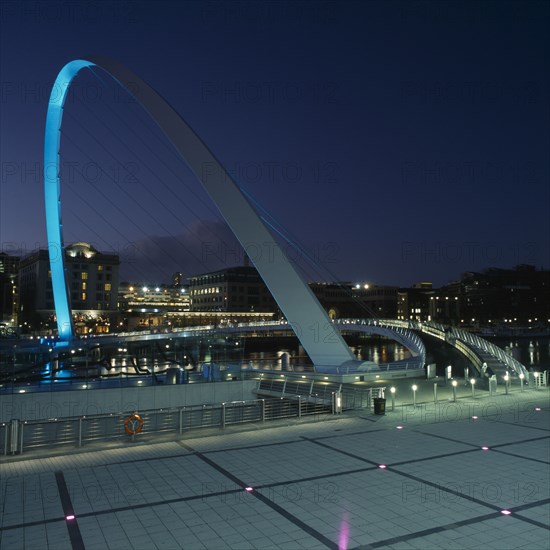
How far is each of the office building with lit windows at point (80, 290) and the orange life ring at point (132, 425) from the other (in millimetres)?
81374

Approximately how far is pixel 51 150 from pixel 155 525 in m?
45.5

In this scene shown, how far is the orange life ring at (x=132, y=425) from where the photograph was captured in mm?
12344

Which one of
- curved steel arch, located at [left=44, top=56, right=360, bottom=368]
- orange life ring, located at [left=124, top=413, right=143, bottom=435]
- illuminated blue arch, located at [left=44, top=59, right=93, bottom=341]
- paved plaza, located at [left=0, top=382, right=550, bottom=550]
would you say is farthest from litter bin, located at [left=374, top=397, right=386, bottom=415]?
illuminated blue arch, located at [left=44, top=59, right=93, bottom=341]

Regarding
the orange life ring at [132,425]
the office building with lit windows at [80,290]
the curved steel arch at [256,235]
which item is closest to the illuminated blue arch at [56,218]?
the curved steel arch at [256,235]

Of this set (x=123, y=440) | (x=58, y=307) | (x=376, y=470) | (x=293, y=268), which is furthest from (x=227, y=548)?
(x=58, y=307)

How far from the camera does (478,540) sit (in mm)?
6887

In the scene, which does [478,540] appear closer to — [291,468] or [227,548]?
[227,548]

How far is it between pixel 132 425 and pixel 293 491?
4.96 m

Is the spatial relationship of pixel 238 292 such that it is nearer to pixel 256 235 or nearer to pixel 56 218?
pixel 56 218

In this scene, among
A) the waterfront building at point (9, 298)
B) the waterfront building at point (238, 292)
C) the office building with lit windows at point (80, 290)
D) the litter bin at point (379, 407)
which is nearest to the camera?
the litter bin at point (379, 407)

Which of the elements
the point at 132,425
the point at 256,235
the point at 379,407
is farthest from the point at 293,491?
the point at 256,235

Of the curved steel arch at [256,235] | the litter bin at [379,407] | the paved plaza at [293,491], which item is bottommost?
the paved plaza at [293,491]

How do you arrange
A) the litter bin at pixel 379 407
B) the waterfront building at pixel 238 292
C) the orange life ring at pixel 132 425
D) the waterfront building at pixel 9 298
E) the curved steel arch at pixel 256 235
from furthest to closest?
the waterfront building at pixel 238 292, the waterfront building at pixel 9 298, the curved steel arch at pixel 256 235, the litter bin at pixel 379 407, the orange life ring at pixel 132 425

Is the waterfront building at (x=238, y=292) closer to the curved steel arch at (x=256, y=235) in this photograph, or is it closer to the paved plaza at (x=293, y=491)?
the curved steel arch at (x=256, y=235)
